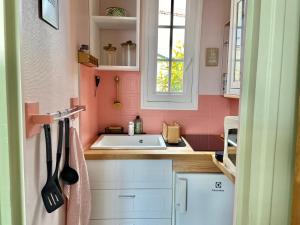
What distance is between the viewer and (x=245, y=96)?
0.47 meters

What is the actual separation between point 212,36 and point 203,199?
4.46 feet

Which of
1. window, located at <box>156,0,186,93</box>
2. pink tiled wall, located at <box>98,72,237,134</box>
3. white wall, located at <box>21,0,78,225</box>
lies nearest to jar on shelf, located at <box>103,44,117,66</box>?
pink tiled wall, located at <box>98,72,237,134</box>

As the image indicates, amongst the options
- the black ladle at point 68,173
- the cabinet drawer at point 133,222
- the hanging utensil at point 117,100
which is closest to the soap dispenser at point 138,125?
the hanging utensil at point 117,100

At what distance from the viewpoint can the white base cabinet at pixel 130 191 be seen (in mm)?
1548

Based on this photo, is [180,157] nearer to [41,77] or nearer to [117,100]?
[117,100]

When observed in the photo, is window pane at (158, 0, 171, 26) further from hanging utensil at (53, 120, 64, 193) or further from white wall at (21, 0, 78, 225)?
hanging utensil at (53, 120, 64, 193)

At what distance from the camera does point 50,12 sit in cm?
97

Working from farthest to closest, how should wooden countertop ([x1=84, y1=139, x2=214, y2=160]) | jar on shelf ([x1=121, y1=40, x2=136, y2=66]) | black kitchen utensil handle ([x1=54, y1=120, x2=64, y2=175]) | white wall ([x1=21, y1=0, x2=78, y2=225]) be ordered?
jar on shelf ([x1=121, y1=40, x2=136, y2=66])
wooden countertop ([x1=84, y1=139, x2=214, y2=160])
black kitchen utensil handle ([x1=54, y1=120, x2=64, y2=175])
white wall ([x1=21, y1=0, x2=78, y2=225])

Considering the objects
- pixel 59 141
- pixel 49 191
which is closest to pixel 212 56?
pixel 59 141

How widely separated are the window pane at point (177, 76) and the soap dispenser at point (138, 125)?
1.33 feet

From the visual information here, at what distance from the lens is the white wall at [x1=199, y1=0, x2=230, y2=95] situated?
2027mm

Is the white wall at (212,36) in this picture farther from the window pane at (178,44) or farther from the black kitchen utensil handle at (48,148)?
the black kitchen utensil handle at (48,148)

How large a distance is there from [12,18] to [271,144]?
0.51 metres

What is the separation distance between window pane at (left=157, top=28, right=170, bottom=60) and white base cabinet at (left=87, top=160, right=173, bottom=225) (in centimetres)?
98
